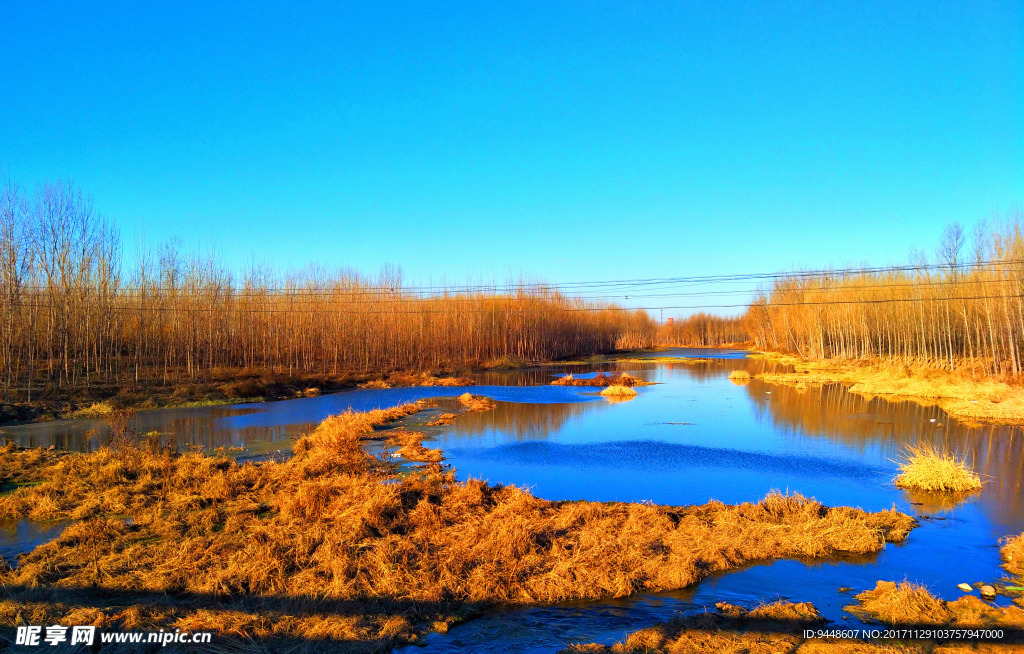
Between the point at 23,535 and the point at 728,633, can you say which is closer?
the point at 728,633

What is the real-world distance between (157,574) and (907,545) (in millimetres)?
9333

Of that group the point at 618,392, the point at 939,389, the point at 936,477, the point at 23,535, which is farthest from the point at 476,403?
the point at 939,389

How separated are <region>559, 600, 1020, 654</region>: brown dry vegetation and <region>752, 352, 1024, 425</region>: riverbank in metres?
18.2

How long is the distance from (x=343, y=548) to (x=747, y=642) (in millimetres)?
4336

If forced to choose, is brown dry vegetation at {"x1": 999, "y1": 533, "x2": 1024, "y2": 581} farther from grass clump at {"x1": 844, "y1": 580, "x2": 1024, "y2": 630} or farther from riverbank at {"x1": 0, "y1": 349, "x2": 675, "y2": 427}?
riverbank at {"x1": 0, "y1": 349, "x2": 675, "y2": 427}

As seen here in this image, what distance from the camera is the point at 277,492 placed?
394 inches

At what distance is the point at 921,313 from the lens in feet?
109

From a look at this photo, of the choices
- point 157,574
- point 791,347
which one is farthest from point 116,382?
point 791,347

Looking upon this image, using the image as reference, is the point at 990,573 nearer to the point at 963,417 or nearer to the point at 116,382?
the point at 963,417

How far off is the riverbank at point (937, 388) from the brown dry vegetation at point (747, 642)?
1822 centimetres

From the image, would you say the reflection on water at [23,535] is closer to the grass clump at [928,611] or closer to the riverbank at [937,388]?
the grass clump at [928,611]

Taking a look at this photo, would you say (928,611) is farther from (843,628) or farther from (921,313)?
(921,313)

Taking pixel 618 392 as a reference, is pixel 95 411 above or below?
above

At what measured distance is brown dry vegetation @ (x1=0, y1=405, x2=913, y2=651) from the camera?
5484 mm
